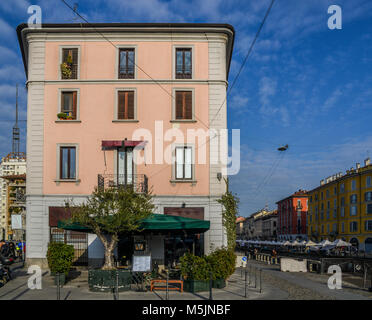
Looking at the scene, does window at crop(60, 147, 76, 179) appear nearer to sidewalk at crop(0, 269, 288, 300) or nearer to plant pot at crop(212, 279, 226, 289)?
sidewalk at crop(0, 269, 288, 300)

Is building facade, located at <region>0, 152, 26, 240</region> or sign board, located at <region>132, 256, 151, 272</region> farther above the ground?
building facade, located at <region>0, 152, 26, 240</region>

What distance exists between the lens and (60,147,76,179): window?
2570cm

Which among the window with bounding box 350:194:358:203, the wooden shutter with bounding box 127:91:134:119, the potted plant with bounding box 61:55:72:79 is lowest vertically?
the window with bounding box 350:194:358:203

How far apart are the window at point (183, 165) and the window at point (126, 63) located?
18.4ft

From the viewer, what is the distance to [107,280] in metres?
15.5

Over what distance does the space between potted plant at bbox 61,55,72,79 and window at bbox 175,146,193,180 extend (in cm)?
806

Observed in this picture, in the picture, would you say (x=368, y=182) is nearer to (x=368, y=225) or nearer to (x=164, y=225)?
(x=368, y=225)

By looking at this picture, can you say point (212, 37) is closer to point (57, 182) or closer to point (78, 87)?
point (78, 87)

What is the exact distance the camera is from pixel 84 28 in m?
26.2

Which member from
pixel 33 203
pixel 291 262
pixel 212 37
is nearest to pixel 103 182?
pixel 33 203

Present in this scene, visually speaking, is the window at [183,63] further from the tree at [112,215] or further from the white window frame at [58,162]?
the tree at [112,215]

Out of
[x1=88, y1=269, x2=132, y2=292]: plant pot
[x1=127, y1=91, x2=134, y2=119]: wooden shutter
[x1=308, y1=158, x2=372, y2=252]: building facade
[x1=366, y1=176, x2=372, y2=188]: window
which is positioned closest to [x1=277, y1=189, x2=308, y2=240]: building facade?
[x1=308, y1=158, x2=372, y2=252]: building facade

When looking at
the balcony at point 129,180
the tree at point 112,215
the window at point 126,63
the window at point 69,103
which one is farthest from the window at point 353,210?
the tree at point 112,215
